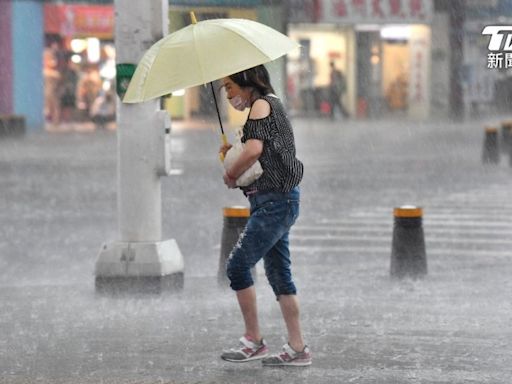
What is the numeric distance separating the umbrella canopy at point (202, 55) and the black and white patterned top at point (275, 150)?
309 mm

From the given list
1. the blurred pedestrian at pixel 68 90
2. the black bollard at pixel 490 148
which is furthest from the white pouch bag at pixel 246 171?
the blurred pedestrian at pixel 68 90

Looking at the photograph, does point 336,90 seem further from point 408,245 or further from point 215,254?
point 408,245

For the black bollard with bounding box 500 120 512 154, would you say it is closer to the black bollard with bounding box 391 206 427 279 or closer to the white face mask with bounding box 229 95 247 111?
the black bollard with bounding box 391 206 427 279

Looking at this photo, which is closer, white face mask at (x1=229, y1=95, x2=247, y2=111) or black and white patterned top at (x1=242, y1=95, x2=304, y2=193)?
black and white patterned top at (x1=242, y1=95, x2=304, y2=193)

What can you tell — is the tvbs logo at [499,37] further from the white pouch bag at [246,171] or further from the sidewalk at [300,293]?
the white pouch bag at [246,171]

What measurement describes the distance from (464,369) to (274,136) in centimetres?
168

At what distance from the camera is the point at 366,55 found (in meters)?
50.1

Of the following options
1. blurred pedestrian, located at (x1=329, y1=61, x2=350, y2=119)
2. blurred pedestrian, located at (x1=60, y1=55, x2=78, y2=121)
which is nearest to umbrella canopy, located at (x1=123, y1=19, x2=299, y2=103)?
blurred pedestrian, located at (x1=60, y1=55, x2=78, y2=121)

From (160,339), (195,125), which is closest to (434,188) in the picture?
(160,339)

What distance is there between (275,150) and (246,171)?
202mm

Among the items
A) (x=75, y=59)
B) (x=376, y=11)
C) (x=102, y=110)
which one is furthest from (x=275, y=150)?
(x=376, y=11)

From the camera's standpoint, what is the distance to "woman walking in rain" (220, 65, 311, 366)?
23.9ft

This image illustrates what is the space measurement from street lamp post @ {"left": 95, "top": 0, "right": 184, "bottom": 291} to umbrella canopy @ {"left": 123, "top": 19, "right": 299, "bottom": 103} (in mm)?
2598

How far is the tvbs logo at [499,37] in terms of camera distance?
4088 cm
